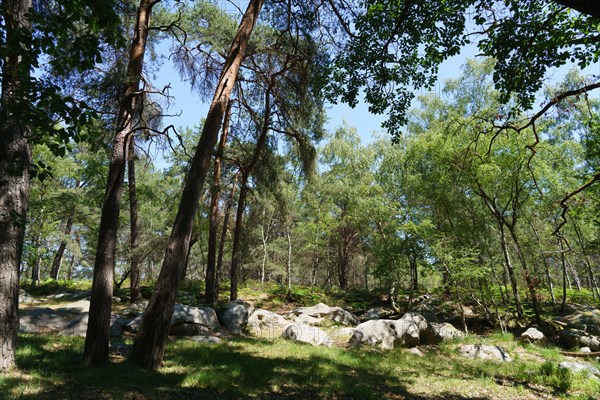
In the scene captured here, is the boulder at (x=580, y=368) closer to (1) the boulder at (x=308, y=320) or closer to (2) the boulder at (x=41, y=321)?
(1) the boulder at (x=308, y=320)

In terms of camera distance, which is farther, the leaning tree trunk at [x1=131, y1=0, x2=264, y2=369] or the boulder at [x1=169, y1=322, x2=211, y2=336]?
the boulder at [x1=169, y1=322, x2=211, y2=336]

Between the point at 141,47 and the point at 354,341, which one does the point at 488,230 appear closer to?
the point at 354,341

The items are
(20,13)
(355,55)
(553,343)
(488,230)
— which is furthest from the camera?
(488,230)

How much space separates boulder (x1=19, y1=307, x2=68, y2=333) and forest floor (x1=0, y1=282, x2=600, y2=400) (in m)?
1.61

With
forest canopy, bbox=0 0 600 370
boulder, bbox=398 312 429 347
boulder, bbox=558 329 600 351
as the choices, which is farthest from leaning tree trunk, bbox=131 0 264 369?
boulder, bbox=558 329 600 351

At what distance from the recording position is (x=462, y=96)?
25484mm

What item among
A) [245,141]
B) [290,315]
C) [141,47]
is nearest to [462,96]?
[245,141]

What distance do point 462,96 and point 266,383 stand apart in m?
25.3

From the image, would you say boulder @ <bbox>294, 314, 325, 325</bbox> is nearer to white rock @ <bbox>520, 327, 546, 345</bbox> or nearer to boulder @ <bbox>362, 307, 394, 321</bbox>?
boulder @ <bbox>362, 307, 394, 321</bbox>

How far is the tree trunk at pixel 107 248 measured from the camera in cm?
559

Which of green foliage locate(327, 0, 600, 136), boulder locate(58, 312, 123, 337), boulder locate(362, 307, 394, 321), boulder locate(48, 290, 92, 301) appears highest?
green foliage locate(327, 0, 600, 136)

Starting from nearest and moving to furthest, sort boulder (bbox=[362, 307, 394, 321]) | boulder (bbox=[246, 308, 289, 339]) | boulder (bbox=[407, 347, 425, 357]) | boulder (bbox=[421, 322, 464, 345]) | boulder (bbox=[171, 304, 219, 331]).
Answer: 1. boulder (bbox=[407, 347, 425, 357])
2. boulder (bbox=[171, 304, 219, 331])
3. boulder (bbox=[421, 322, 464, 345])
4. boulder (bbox=[246, 308, 289, 339])
5. boulder (bbox=[362, 307, 394, 321])

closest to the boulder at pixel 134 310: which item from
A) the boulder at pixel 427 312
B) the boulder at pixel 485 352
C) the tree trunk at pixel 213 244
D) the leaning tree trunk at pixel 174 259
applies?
the tree trunk at pixel 213 244

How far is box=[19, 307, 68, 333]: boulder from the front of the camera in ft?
28.9
